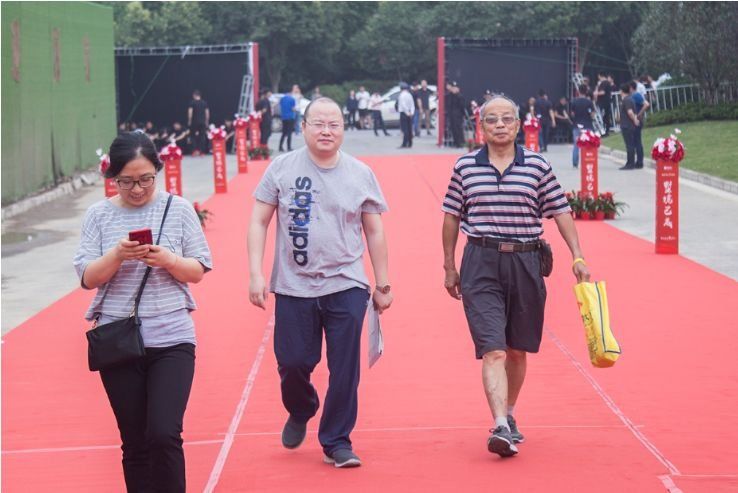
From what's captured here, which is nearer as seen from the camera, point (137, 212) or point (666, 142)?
point (137, 212)

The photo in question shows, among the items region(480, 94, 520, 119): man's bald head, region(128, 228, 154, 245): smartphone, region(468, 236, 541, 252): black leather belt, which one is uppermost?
region(480, 94, 520, 119): man's bald head

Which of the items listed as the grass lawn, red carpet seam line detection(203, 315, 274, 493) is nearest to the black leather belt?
red carpet seam line detection(203, 315, 274, 493)

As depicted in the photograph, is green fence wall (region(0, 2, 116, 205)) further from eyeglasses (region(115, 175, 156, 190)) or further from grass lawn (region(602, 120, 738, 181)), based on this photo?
eyeglasses (region(115, 175, 156, 190))

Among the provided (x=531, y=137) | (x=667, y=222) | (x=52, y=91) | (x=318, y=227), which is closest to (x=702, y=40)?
(x=531, y=137)

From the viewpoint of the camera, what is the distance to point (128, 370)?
5500 mm

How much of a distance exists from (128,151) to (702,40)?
1371 inches

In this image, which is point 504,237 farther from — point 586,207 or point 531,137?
point 531,137

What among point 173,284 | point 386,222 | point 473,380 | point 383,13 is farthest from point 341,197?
point 383,13

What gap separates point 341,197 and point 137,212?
1307 millimetres

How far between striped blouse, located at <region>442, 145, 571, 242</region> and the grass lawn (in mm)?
17948

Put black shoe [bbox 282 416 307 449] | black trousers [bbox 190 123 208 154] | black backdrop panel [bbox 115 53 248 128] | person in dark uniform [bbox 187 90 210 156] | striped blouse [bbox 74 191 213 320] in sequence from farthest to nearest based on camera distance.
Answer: black backdrop panel [bbox 115 53 248 128] < black trousers [bbox 190 123 208 154] < person in dark uniform [bbox 187 90 210 156] < black shoe [bbox 282 416 307 449] < striped blouse [bbox 74 191 213 320]

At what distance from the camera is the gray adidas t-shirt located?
6539 millimetres

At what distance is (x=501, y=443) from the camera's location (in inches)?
262

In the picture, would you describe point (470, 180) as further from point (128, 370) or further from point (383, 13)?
point (383, 13)
